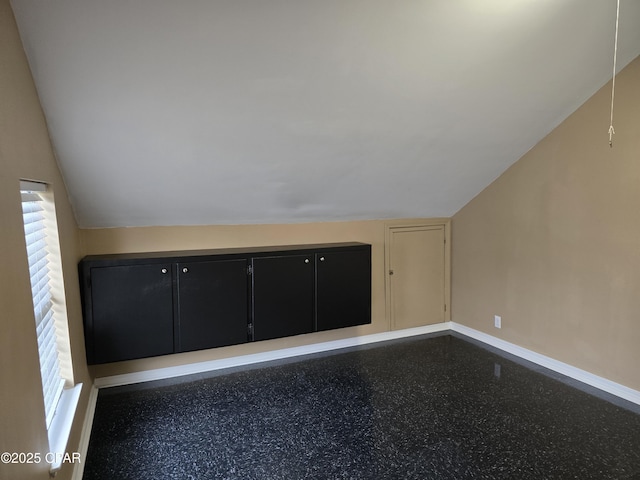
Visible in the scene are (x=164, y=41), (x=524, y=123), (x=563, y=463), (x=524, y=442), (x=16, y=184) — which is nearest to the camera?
(x=16, y=184)

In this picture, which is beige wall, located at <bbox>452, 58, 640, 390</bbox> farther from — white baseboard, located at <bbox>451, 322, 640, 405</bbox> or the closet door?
the closet door

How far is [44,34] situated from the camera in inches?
65.9

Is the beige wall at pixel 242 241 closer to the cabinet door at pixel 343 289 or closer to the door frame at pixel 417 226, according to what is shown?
the door frame at pixel 417 226

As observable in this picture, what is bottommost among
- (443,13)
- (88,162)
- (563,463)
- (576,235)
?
(563,463)

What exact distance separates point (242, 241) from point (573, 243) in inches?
104

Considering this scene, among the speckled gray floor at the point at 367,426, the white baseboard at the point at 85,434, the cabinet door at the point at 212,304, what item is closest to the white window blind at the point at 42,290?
the white baseboard at the point at 85,434

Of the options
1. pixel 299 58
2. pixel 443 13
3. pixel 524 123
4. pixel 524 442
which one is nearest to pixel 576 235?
pixel 524 123

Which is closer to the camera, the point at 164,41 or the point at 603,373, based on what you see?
the point at 164,41

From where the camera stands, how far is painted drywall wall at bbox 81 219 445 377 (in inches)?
124

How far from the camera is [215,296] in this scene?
313 centimetres

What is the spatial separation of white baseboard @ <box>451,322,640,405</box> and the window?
3.41 metres

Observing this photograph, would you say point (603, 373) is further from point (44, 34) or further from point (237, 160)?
point (44, 34)

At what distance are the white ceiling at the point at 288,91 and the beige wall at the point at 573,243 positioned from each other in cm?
27

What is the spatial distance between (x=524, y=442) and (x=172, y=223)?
282 cm
